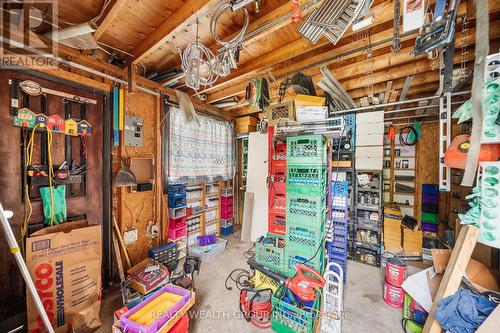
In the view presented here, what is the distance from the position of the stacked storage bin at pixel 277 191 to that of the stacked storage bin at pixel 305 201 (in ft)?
0.94

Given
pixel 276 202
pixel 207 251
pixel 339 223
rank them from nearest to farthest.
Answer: pixel 276 202 → pixel 339 223 → pixel 207 251

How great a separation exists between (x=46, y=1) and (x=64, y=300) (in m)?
2.79

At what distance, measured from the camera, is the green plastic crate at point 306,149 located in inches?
76.3

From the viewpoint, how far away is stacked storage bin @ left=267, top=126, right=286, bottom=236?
94.1 inches

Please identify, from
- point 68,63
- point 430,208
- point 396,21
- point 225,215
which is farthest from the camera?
point 225,215

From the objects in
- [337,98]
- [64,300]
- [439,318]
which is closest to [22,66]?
[64,300]

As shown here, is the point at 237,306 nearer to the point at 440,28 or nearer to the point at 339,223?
the point at 339,223

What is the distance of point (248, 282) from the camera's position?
2545mm

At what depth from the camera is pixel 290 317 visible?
170 centimetres

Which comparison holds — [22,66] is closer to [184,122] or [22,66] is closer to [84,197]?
[84,197]

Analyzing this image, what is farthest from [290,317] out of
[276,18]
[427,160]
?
[427,160]

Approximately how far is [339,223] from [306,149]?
158cm

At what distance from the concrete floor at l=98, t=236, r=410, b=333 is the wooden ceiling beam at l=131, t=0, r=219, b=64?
9.96 feet

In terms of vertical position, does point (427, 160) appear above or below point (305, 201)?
above
